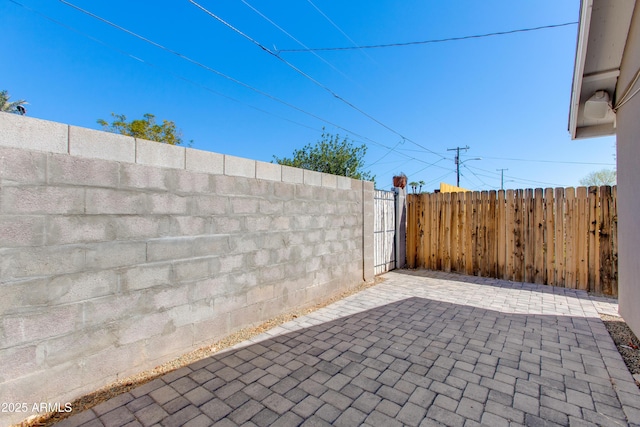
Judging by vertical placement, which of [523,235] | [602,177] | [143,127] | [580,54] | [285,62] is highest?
[143,127]

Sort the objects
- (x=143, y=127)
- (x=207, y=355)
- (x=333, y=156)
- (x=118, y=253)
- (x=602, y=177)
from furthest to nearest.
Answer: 1. (x=602, y=177)
2. (x=333, y=156)
3. (x=143, y=127)
4. (x=207, y=355)
5. (x=118, y=253)

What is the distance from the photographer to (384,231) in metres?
6.54

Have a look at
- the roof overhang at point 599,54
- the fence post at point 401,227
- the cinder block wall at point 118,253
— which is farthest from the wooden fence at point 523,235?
the cinder block wall at point 118,253

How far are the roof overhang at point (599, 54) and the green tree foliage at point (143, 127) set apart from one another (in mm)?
21547

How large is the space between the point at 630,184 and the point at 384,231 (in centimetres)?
411

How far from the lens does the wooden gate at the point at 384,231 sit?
20.6 ft

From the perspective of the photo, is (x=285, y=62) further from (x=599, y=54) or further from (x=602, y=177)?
(x=602, y=177)

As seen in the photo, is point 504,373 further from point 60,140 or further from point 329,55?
point 329,55

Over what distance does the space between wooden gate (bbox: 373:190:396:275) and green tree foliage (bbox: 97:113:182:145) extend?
18453mm

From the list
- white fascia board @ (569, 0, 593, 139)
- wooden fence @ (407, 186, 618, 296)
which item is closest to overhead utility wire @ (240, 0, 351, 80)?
wooden fence @ (407, 186, 618, 296)

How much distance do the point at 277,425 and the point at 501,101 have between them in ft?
45.0

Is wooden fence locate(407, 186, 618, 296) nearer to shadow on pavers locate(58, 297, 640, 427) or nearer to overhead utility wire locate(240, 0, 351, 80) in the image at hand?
shadow on pavers locate(58, 297, 640, 427)

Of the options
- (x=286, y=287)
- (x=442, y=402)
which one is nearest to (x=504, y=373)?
(x=442, y=402)

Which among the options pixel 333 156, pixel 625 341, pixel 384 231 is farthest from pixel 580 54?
pixel 333 156
